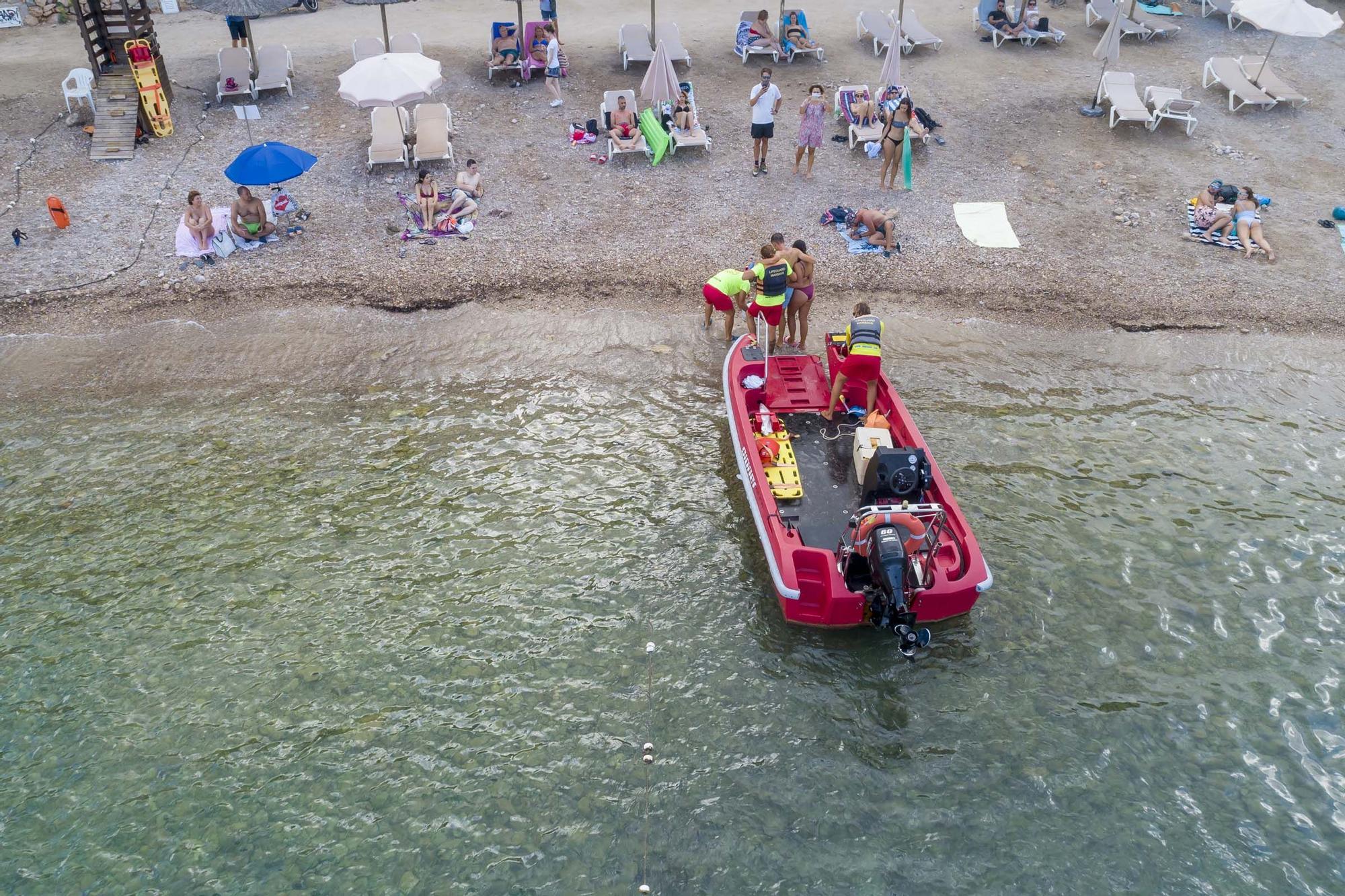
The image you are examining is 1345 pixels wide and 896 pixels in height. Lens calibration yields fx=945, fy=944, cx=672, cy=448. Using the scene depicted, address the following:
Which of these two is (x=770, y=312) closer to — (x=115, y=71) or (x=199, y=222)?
(x=199, y=222)

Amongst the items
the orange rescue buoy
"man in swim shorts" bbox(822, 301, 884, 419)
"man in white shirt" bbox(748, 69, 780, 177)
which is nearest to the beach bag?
the orange rescue buoy

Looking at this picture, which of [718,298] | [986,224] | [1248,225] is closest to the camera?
[718,298]

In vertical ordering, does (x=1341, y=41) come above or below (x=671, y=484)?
above

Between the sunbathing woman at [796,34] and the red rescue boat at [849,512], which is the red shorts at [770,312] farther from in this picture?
the sunbathing woman at [796,34]

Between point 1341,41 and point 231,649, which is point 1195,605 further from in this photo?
point 1341,41

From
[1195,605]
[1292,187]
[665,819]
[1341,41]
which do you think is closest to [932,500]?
[1195,605]

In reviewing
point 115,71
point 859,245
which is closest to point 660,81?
point 859,245
